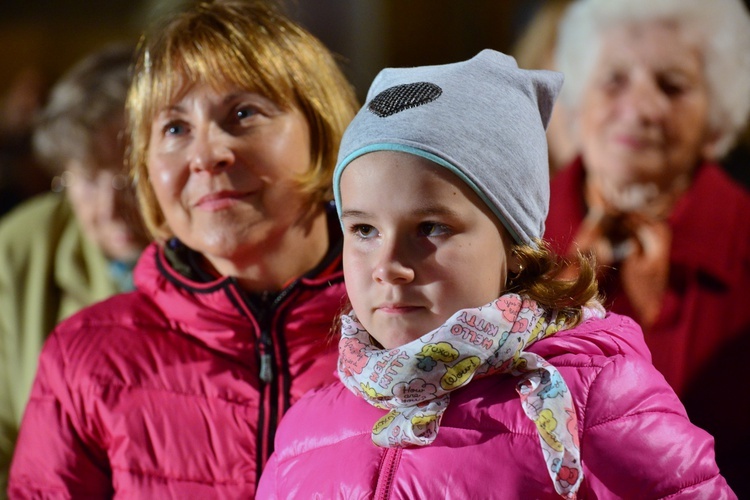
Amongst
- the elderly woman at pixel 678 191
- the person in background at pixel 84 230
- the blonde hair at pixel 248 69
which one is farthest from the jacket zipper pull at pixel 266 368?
the person in background at pixel 84 230

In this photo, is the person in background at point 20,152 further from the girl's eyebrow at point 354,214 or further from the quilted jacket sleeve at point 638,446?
the quilted jacket sleeve at point 638,446

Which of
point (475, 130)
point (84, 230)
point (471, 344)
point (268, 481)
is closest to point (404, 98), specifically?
→ point (475, 130)

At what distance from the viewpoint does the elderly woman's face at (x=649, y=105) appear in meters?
2.12

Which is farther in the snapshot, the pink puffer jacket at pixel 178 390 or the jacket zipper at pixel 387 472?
the pink puffer jacket at pixel 178 390

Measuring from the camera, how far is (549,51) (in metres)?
2.43

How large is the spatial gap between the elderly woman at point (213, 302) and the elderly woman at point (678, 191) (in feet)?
2.40

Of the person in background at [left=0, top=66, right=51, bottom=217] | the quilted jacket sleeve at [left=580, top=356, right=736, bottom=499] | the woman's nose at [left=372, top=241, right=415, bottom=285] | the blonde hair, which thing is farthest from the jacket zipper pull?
the person in background at [left=0, top=66, right=51, bottom=217]

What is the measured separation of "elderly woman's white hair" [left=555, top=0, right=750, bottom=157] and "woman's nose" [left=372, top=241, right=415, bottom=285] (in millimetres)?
1207

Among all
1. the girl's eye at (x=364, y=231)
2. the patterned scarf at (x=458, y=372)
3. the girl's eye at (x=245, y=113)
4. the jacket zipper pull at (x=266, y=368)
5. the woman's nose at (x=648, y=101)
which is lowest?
the jacket zipper pull at (x=266, y=368)

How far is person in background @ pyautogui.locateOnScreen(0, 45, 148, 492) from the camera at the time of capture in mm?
2557

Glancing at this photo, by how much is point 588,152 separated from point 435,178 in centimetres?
121

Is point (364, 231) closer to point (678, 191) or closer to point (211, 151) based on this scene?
point (211, 151)

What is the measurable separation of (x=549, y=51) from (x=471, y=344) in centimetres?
145

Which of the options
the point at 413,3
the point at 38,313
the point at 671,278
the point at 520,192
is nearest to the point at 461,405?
the point at 520,192
